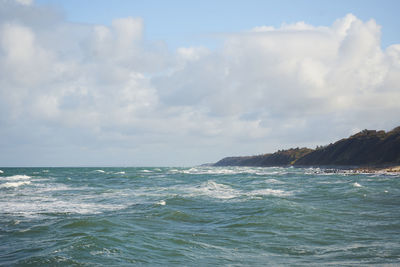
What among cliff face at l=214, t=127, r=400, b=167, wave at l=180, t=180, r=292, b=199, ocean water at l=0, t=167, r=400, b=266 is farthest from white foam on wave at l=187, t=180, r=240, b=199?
cliff face at l=214, t=127, r=400, b=167

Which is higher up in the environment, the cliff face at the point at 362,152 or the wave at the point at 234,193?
the cliff face at the point at 362,152

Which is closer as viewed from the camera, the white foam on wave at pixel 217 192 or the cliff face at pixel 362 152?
the white foam on wave at pixel 217 192

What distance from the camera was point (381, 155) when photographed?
75.7 metres

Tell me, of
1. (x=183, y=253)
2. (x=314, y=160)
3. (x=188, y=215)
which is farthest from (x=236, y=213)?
(x=314, y=160)

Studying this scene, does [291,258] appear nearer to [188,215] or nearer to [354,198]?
[188,215]

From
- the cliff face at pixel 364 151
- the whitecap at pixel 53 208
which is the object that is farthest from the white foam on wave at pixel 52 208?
the cliff face at pixel 364 151

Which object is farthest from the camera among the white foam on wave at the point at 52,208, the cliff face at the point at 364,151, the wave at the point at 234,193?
the cliff face at the point at 364,151

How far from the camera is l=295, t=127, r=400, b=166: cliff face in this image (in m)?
72.8

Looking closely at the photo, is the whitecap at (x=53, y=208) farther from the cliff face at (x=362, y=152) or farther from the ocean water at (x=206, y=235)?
the cliff face at (x=362, y=152)

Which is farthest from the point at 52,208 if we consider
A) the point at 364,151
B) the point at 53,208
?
the point at 364,151

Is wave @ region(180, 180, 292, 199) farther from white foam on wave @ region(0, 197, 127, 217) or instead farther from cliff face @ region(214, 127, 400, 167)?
cliff face @ region(214, 127, 400, 167)

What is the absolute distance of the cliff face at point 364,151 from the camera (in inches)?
2868

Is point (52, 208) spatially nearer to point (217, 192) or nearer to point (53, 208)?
point (53, 208)

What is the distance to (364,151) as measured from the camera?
83.9 meters
